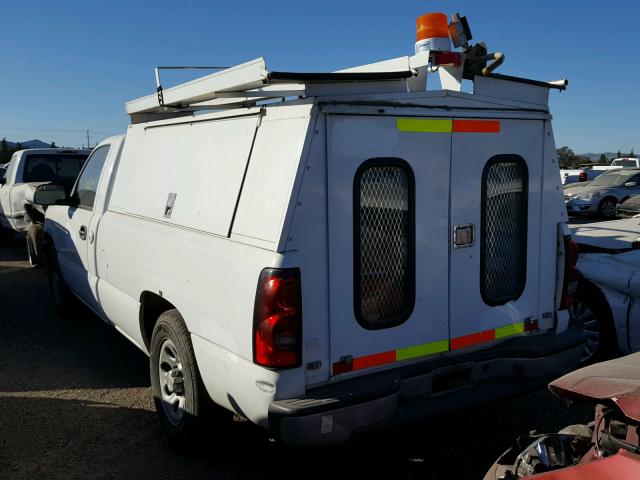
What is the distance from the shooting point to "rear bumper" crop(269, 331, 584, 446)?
2.83 metres

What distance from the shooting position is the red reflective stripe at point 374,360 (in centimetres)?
313

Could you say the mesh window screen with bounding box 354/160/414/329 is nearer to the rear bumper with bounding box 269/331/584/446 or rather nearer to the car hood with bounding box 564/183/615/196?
the rear bumper with bounding box 269/331/584/446

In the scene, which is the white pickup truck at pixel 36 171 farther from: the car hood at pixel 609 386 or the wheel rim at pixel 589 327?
the car hood at pixel 609 386

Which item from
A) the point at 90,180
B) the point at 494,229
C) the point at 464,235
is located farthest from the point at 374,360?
the point at 90,180

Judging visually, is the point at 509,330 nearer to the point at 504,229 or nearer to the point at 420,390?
the point at 504,229

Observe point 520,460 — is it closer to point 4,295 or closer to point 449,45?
point 449,45

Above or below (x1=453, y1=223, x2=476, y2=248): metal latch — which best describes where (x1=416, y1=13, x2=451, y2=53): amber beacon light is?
above

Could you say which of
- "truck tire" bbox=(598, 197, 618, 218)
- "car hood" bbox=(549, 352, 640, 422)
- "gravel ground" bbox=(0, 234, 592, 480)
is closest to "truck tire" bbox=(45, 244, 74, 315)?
"gravel ground" bbox=(0, 234, 592, 480)

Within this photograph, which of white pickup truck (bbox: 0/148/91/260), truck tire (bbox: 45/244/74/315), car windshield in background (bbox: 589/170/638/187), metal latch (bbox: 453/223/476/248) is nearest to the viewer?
metal latch (bbox: 453/223/476/248)

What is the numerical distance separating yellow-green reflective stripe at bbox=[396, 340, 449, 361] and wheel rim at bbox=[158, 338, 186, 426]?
4.53 ft

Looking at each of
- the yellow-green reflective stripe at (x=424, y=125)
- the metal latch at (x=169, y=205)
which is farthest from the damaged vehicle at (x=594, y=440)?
the metal latch at (x=169, y=205)

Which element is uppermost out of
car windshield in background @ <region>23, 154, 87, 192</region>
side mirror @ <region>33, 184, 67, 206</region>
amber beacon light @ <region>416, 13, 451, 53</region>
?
amber beacon light @ <region>416, 13, 451, 53</region>

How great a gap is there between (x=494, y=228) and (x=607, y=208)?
668 inches

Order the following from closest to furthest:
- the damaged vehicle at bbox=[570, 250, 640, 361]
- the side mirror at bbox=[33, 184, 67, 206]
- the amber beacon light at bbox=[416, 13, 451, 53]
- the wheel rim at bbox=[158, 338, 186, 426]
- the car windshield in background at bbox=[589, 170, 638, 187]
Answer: the amber beacon light at bbox=[416, 13, 451, 53] < the wheel rim at bbox=[158, 338, 186, 426] < the damaged vehicle at bbox=[570, 250, 640, 361] < the side mirror at bbox=[33, 184, 67, 206] < the car windshield in background at bbox=[589, 170, 638, 187]
